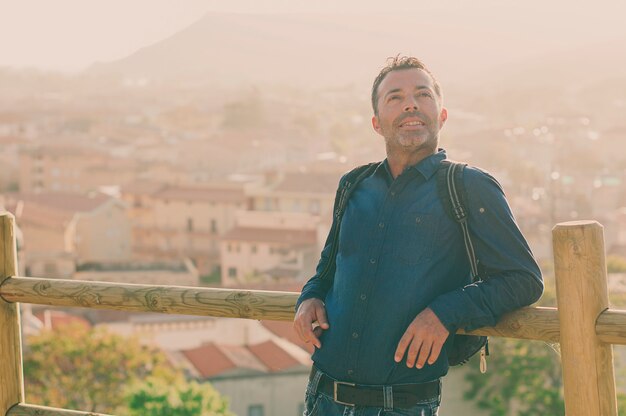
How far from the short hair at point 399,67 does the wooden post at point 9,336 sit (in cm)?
102

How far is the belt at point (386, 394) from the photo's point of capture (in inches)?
77.0

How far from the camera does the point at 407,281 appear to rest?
6.44 ft

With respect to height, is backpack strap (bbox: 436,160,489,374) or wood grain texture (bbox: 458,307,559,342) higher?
backpack strap (bbox: 436,160,489,374)

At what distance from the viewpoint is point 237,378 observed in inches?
887

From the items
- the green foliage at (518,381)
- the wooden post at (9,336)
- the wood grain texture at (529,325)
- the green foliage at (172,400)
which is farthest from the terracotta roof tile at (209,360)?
the wood grain texture at (529,325)

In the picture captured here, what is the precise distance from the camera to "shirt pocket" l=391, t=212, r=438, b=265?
1968 millimetres

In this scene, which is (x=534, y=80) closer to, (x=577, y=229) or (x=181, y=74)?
(x=181, y=74)

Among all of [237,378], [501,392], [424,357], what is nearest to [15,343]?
[424,357]

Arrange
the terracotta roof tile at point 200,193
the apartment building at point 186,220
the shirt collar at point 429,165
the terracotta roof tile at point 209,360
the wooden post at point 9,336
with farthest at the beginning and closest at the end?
the apartment building at point 186,220 → the terracotta roof tile at point 200,193 → the terracotta roof tile at point 209,360 → the wooden post at point 9,336 → the shirt collar at point 429,165

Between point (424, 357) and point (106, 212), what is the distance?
1958 inches

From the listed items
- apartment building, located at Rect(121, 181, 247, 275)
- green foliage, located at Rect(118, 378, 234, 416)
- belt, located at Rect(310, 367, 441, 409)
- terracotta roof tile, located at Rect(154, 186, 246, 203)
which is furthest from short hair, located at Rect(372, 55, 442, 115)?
terracotta roof tile, located at Rect(154, 186, 246, 203)

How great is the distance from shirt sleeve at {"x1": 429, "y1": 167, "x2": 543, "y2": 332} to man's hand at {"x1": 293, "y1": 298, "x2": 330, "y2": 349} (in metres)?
0.26

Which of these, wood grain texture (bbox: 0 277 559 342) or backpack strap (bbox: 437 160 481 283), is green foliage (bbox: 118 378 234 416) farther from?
backpack strap (bbox: 437 160 481 283)

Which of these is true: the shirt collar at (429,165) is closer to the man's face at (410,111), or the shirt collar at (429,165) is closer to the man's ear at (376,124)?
the man's face at (410,111)
